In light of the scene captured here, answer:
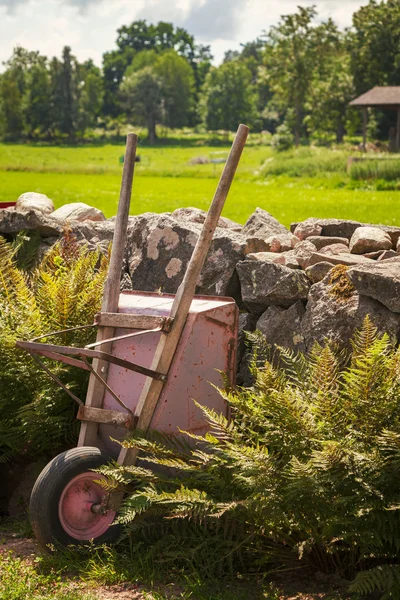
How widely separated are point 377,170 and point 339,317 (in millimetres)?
23205

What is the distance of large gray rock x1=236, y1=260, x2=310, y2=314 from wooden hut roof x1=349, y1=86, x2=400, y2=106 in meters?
45.3

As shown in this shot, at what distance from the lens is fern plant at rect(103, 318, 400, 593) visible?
3.52 metres

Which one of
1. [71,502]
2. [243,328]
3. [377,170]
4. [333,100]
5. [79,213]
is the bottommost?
[71,502]

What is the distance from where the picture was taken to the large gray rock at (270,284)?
17.7 ft

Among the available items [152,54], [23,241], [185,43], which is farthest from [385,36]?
[185,43]

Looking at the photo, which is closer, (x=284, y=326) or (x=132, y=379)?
(x=132, y=379)

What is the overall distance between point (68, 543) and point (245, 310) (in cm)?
217

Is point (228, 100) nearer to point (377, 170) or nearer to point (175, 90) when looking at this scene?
point (175, 90)

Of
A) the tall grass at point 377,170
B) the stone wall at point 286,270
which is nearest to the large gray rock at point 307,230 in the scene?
the stone wall at point 286,270

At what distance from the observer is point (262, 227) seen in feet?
23.0

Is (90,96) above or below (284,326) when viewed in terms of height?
above

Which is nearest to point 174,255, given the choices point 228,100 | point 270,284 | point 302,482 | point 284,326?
point 270,284

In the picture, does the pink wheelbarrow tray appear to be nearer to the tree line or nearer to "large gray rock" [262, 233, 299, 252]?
"large gray rock" [262, 233, 299, 252]

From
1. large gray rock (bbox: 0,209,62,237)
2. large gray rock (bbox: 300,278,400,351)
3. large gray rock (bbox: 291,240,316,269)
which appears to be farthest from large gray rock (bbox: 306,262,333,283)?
large gray rock (bbox: 0,209,62,237)
